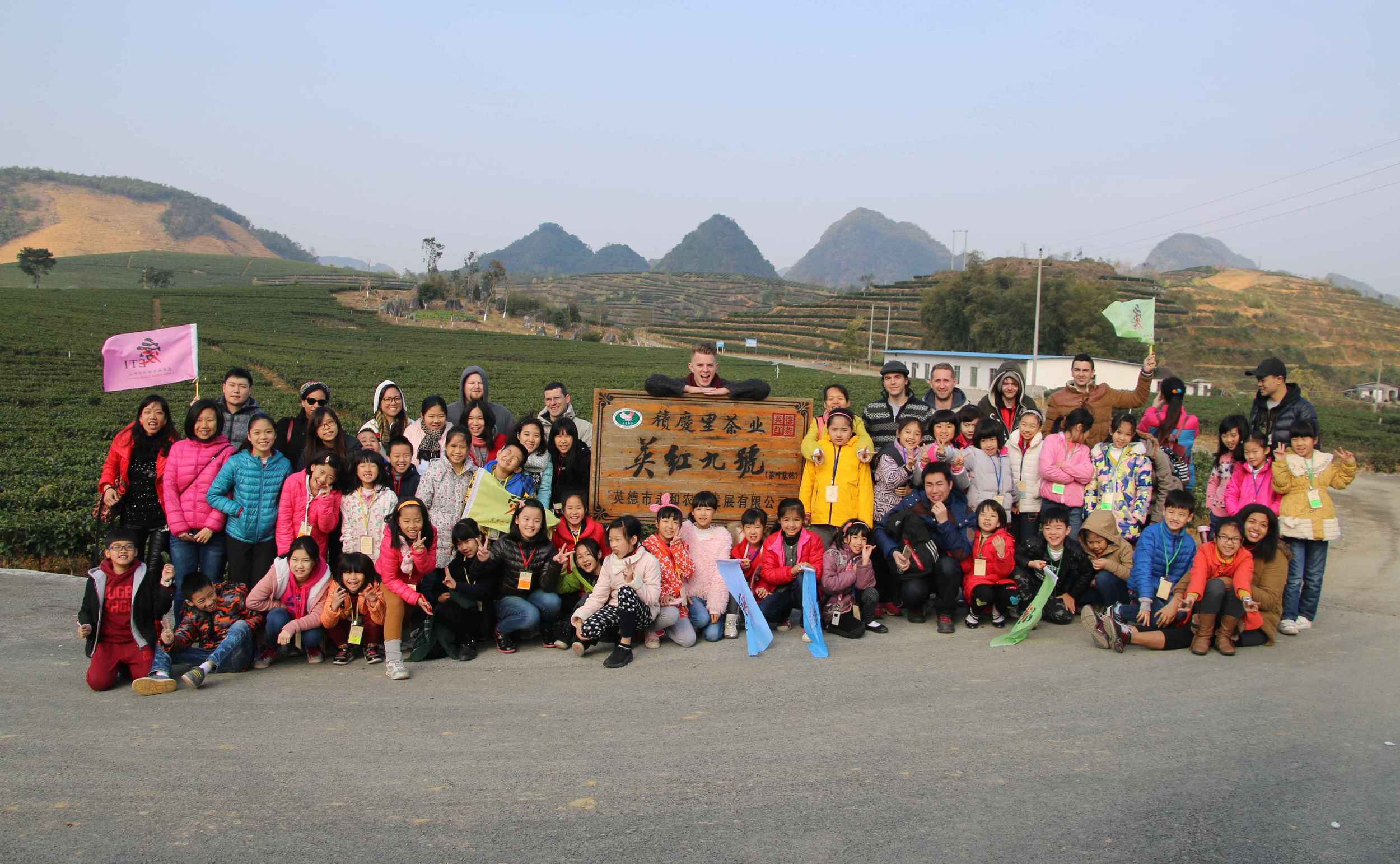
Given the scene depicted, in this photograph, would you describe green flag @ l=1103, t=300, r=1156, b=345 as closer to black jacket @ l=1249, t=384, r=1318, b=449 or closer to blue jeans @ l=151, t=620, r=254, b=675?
black jacket @ l=1249, t=384, r=1318, b=449

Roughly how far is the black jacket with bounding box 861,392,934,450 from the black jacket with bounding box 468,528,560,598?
2.74 metres

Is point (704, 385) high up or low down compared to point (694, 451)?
up

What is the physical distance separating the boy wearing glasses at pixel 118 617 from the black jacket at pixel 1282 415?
24.3 ft

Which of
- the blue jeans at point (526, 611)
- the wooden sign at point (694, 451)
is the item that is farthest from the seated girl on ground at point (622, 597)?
the wooden sign at point (694, 451)

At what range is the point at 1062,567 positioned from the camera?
233 inches

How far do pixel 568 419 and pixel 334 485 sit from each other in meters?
1.78

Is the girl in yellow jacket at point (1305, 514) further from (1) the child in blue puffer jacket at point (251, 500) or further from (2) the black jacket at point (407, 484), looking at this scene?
(1) the child in blue puffer jacket at point (251, 500)

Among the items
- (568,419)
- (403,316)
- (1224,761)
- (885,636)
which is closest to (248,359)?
(403,316)

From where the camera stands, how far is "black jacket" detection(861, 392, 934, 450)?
6625 mm

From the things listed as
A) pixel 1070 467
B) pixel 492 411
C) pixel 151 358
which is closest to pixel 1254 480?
pixel 1070 467

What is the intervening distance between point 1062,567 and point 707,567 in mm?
2577

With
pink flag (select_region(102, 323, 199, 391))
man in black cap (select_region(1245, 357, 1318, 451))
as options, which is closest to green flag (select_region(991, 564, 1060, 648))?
man in black cap (select_region(1245, 357, 1318, 451))

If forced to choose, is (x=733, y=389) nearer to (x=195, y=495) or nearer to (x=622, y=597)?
(x=622, y=597)

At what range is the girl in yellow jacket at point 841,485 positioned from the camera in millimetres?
5988
